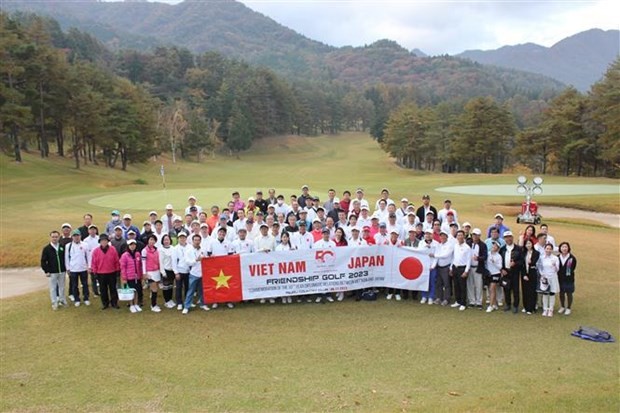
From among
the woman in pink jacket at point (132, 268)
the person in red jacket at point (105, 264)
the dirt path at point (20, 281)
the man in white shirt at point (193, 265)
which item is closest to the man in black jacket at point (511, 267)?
the man in white shirt at point (193, 265)

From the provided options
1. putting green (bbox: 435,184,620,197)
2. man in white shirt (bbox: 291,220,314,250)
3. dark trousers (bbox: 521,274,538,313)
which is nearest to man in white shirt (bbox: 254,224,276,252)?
man in white shirt (bbox: 291,220,314,250)

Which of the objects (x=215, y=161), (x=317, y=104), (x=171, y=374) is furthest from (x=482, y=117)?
(x=317, y=104)

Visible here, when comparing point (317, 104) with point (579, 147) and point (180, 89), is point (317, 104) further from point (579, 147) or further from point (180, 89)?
point (579, 147)

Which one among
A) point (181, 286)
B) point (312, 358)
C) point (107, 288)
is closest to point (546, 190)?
point (181, 286)

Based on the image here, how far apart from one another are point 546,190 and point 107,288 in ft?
108

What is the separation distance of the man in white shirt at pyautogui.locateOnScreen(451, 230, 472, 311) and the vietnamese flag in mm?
5407

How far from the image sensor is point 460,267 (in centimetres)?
1245

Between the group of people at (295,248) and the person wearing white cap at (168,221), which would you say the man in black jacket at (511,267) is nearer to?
the group of people at (295,248)

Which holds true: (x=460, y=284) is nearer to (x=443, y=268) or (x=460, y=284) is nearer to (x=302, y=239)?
(x=443, y=268)

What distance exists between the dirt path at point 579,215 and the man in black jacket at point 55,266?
23236mm

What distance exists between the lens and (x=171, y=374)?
28.8ft

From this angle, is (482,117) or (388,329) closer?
(388,329)

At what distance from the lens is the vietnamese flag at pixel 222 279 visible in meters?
12.5

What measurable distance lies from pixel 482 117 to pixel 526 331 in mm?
59931
